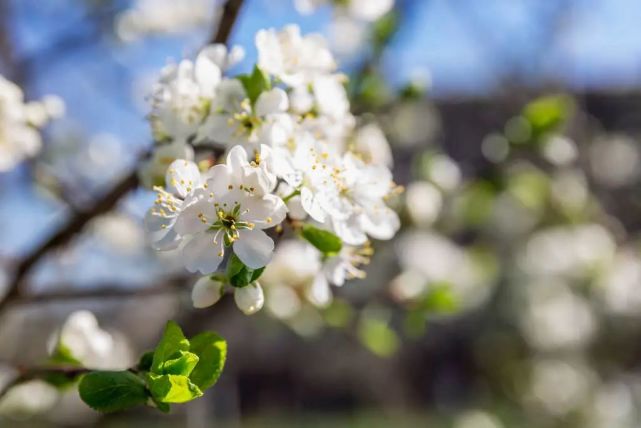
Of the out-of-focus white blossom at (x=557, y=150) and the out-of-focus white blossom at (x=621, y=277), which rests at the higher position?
the out-of-focus white blossom at (x=557, y=150)

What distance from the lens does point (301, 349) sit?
6.77m

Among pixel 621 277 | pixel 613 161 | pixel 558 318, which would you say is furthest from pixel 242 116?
pixel 613 161

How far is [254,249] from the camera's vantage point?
0.63m

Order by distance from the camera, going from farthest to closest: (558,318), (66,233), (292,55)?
(558,318) < (66,233) < (292,55)

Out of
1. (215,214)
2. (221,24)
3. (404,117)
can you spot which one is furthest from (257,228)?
(404,117)

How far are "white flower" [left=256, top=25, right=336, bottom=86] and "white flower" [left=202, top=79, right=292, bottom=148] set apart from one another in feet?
0.11

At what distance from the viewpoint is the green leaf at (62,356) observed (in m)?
0.94

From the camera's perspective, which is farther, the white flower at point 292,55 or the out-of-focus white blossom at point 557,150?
the out-of-focus white blossom at point 557,150

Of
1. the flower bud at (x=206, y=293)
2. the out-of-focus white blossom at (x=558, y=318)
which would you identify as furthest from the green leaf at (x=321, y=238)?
the out-of-focus white blossom at (x=558, y=318)

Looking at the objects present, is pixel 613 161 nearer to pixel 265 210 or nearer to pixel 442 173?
pixel 442 173

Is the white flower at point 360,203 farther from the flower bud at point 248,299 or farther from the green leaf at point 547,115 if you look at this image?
the green leaf at point 547,115

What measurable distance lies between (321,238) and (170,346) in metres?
0.18

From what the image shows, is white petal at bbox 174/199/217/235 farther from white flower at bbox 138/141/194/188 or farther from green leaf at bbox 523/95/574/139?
green leaf at bbox 523/95/574/139

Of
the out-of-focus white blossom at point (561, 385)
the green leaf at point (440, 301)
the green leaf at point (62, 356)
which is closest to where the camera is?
the green leaf at point (62, 356)
